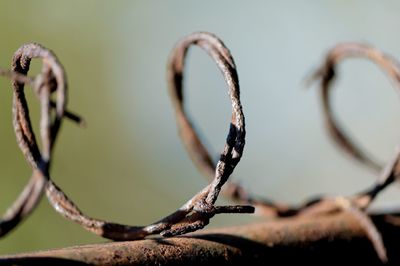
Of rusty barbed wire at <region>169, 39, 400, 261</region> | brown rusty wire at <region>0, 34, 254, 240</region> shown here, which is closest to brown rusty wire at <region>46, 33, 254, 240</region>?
brown rusty wire at <region>0, 34, 254, 240</region>

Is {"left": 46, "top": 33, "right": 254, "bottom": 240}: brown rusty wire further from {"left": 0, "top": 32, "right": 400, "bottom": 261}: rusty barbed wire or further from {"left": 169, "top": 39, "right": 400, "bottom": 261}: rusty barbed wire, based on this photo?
{"left": 169, "top": 39, "right": 400, "bottom": 261}: rusty barbed wire

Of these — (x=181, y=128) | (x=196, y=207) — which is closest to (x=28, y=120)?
(x=196, y=207)

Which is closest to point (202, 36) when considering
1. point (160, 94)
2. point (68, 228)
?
point (68, 228)

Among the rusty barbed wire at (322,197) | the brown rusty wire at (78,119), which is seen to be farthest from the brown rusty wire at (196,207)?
the rusty barbed wire at (322,197)

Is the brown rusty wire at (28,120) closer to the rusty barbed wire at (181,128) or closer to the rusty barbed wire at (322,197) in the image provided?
the rusty barbed wire at (181,128)

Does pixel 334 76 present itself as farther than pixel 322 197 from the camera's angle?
Yes

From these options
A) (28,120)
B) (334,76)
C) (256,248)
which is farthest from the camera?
(334,76)

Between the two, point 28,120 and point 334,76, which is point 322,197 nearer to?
point 334,76

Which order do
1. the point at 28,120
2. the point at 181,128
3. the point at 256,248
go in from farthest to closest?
the point at 181,128
the point at 256,248
the point at 28,120

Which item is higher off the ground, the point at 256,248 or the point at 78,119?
the point at 78,119
